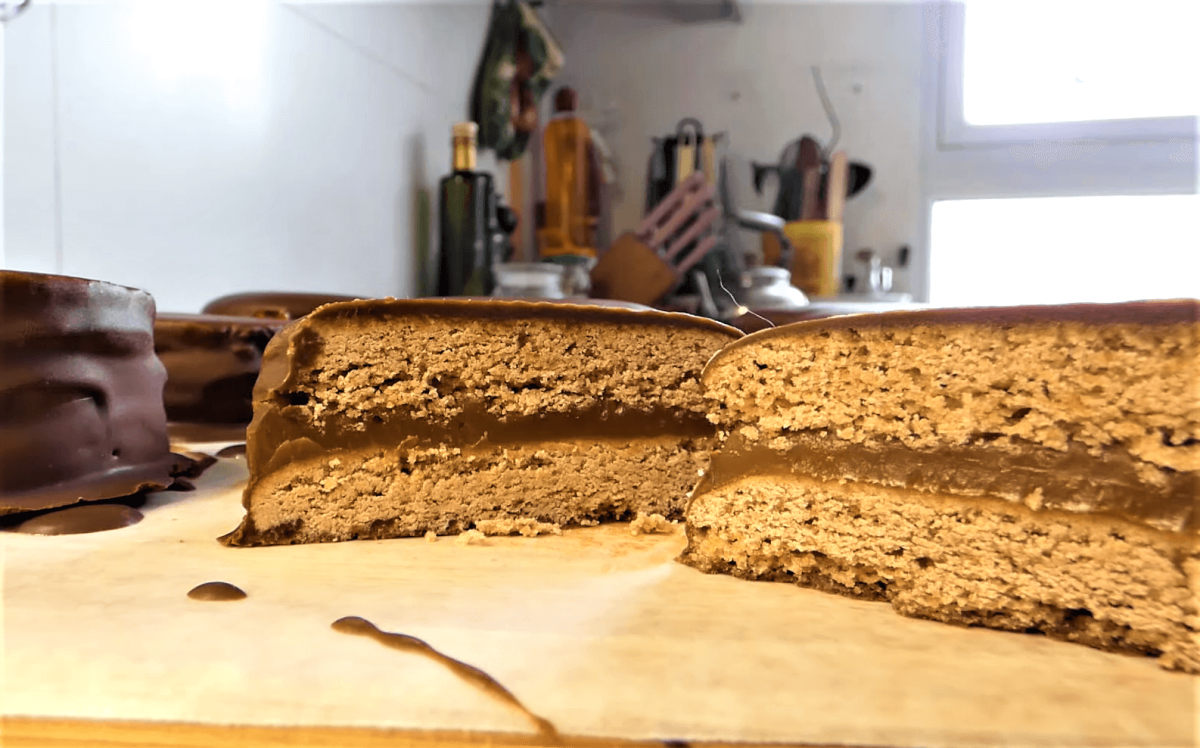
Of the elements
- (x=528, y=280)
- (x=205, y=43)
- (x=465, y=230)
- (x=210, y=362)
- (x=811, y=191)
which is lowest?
(x=210, y=362)

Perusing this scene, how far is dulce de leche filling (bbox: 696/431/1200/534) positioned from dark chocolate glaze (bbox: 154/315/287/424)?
66.6 inches

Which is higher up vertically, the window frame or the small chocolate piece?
the window frame

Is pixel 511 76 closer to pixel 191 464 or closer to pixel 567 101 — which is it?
pixel 567 101

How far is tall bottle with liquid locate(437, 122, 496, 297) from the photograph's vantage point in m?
4.18

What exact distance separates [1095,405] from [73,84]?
2777mm

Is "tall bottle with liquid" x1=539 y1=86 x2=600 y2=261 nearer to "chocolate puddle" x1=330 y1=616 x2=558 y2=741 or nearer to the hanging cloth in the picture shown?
the hanging cloth

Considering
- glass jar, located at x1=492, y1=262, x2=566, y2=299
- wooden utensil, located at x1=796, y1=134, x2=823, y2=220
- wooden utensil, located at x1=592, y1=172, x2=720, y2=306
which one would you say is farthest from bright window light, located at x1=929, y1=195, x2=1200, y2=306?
glass jar, located at x1=492, y1=262, x2=566, y2=299

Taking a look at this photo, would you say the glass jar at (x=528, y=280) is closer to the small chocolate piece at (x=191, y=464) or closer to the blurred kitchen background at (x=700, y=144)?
the blurred kitchen background at (x=700, y=144)

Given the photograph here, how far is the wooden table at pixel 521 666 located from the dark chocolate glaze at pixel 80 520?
11 centimetres

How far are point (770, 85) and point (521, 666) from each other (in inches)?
241

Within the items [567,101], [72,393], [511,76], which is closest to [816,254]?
[567,101]

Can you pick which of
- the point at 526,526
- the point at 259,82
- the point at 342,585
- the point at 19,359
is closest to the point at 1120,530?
the point at 526,526

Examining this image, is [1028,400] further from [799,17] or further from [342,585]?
[799,17]

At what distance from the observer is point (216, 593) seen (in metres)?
1.14
